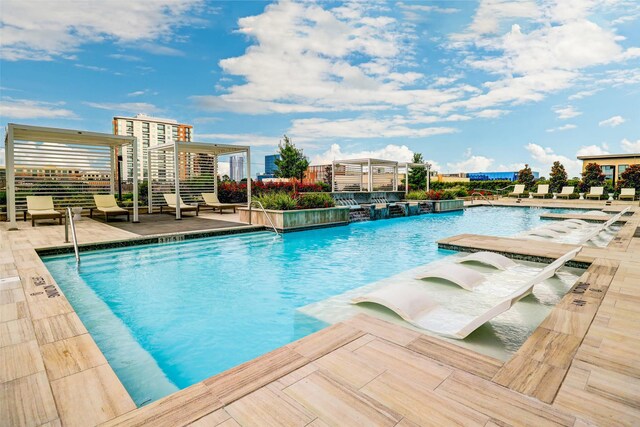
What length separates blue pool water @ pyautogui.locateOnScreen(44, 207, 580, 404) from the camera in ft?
10.5

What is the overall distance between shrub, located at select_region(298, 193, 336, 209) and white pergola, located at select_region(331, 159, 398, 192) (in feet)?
24.4

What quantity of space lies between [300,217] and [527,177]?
23.1 metres

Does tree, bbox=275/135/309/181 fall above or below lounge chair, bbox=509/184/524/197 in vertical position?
above

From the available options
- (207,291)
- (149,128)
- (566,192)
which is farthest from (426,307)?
(149,128)

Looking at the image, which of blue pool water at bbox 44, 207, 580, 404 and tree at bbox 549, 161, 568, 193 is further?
tree at bbox 549, 161, 568, 193

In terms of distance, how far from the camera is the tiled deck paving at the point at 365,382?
1.59 m

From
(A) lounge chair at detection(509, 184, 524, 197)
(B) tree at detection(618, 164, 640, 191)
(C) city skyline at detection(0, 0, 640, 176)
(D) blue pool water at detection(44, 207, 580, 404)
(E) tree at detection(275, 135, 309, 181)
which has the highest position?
(C) city skyline at detection(0, 0, 640, 176)

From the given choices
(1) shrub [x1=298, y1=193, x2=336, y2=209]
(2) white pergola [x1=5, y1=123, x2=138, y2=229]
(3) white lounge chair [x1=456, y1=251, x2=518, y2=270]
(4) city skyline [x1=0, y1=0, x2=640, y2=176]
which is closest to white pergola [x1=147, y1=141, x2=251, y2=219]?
(2) white pergola [x1=5, y1=123, x2=138, y2=229]

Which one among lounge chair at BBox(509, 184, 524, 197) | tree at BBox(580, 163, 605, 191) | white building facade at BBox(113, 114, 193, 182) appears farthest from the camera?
white building facade at BBox(113, 114, 193, 182)

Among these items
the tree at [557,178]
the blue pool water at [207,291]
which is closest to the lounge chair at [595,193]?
the tree at [557,178]

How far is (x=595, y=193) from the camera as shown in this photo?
22359 millimetres

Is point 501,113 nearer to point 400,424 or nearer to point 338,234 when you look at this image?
point 338,234

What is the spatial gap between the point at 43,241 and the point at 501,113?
99.7 ft

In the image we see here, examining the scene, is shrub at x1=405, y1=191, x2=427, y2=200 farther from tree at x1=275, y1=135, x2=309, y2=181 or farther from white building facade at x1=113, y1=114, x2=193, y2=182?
white building facade at x1=113, y1=114, x2=193, y2=182
